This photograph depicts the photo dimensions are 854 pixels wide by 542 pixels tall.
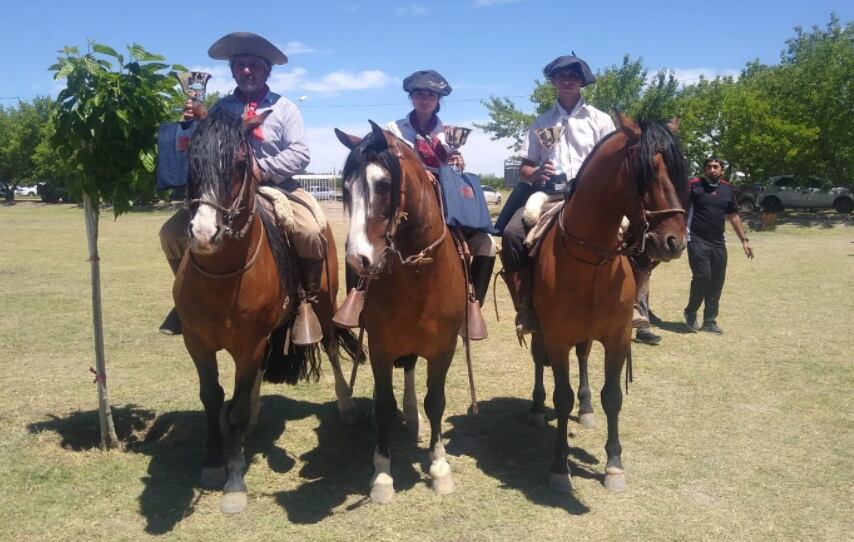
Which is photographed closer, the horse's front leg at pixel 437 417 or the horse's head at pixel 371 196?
the horse's head at pixel 371 196

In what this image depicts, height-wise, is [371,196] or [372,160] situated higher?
[372,160]

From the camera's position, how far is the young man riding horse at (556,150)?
5.04 metres

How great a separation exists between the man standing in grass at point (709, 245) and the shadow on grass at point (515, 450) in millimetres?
4504

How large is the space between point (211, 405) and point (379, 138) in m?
2.36

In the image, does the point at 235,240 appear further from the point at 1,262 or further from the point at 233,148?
the point at 1,262

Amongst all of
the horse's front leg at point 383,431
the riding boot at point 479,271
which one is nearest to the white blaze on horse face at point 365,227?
the horse's front leg at point 383,431

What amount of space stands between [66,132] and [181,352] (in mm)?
3981

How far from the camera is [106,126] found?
4598 millimetres

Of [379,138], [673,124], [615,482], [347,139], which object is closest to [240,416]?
[347,139]

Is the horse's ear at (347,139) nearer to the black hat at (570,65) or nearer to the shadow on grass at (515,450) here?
the black hat at (570,65)

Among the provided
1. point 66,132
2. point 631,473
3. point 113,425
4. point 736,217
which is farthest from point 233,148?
point 736,217

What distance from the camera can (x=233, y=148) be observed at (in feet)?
12.3

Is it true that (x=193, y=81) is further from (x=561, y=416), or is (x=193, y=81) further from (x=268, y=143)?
(x=561, y=416)

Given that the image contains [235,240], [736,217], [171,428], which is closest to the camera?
[235,240]
